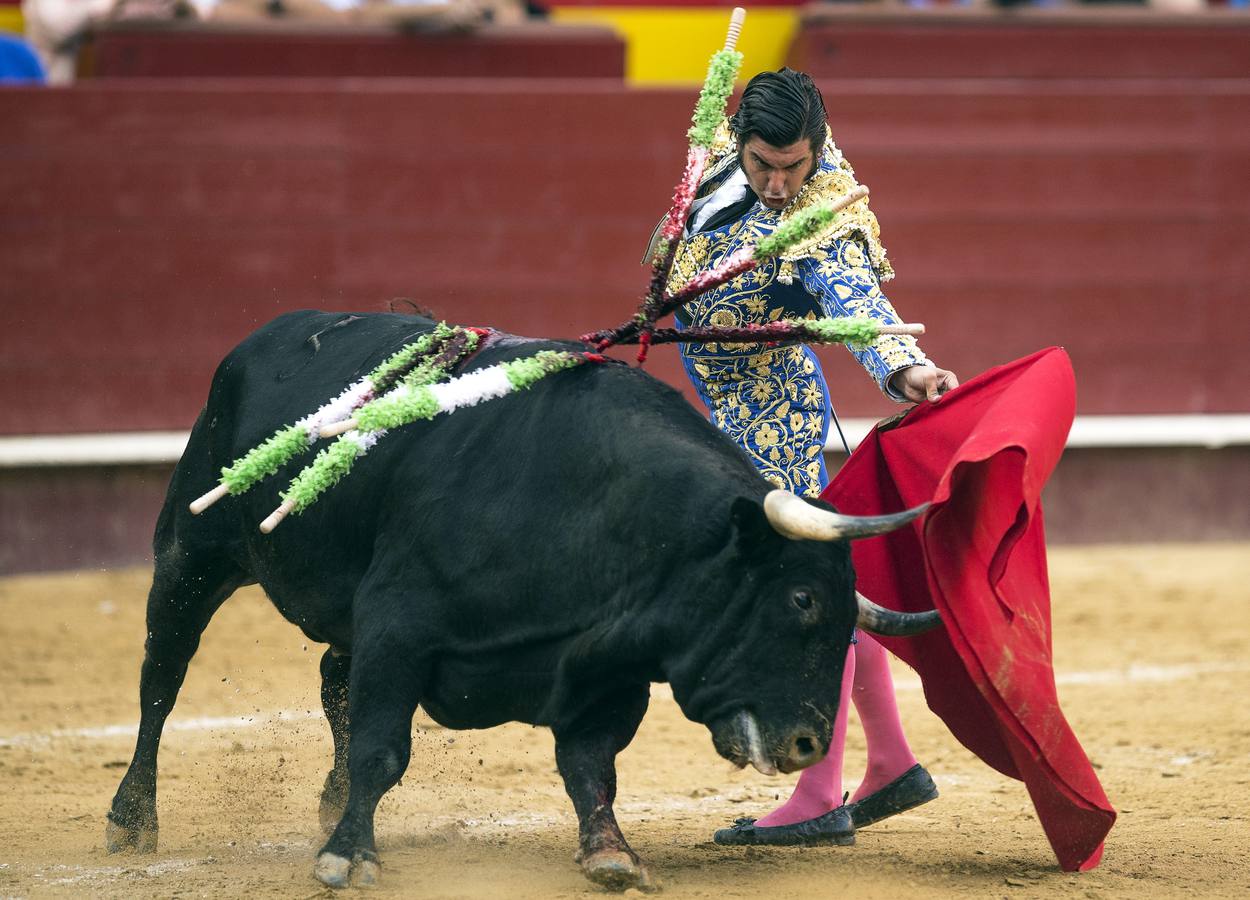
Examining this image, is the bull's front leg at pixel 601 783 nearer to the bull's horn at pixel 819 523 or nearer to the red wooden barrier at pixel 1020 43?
the bull's horn at pixel 819 523

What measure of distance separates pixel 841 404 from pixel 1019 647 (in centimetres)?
407

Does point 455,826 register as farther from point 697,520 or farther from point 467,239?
point 467,239

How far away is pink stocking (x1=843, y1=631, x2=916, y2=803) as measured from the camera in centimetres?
326

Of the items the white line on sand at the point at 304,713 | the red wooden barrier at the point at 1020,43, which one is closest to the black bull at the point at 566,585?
the white line on sand at the point at 304,713

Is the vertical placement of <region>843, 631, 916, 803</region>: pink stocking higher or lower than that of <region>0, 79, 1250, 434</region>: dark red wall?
lower

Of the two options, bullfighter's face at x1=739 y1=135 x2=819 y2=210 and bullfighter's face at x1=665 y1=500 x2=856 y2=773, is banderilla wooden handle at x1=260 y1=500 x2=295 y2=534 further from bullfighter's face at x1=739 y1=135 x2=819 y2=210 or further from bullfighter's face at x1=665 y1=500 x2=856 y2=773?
bullfighter's face at x1=739 y1=135 x2=819 y2=210

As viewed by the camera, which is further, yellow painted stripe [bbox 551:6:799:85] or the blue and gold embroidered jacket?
yellow painted stripe [bbox 551:6:799:85]

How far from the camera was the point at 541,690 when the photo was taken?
2881 mm

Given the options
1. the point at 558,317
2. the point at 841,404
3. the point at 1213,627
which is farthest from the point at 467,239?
the point at 1213,627

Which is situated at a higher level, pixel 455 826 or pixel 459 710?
pixel 459 710

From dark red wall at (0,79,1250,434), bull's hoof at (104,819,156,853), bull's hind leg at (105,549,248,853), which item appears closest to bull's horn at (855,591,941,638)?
bull's hind leg at (105,549,248,853)

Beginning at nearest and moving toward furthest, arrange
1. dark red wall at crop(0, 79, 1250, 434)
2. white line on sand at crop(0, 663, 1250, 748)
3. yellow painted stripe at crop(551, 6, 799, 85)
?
white line on sand at crop(0, 663, 1250, 748) < dark red wall at crop(0, 79, 1250, 434) < yellow painted stripe at crop(551, 6, 799, 85)

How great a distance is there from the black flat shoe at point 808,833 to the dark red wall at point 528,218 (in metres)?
3.59

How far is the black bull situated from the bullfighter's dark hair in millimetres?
452
